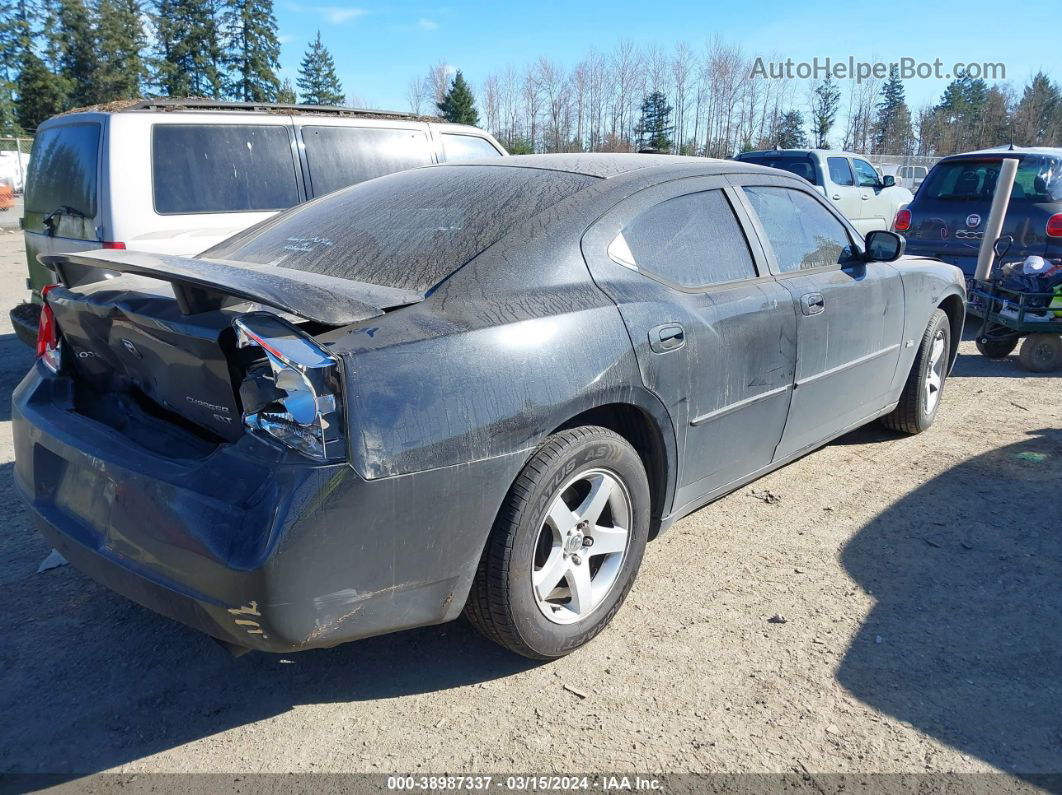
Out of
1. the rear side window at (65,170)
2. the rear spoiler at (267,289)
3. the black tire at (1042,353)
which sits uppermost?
the rear side window at (65,170)

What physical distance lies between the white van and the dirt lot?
2308 mm

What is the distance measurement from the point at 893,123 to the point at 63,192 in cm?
7471

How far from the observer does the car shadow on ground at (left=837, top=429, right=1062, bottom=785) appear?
2406 mm

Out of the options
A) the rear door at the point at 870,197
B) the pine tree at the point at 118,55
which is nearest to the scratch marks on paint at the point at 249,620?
the rear door at the point at 870,197

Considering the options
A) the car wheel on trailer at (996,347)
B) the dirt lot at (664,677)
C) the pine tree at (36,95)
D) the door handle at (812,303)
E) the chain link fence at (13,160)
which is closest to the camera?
the dirt lot at (664,677)

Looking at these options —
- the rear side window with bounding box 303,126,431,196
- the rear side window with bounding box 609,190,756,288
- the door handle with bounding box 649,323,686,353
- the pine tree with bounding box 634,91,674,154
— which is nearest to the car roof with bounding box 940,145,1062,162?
the rear side window with bounding box 303,126,431,196

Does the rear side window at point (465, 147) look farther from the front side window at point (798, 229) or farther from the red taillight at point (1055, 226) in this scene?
the red taillight at point (1055, 226)

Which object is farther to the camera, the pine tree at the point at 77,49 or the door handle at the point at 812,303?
the pine tree at the point at 77,49

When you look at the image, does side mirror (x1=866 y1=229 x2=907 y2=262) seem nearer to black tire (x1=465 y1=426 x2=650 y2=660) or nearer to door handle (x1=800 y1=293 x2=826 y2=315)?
door handle (x1=800 y1=293 x2=826 y2=315)

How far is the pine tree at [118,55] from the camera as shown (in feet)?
173

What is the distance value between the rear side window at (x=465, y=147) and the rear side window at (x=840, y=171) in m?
8.06

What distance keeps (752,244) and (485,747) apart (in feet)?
7.50

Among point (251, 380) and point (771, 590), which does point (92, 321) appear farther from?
point (771, 590)

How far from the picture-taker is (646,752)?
2.27 m
